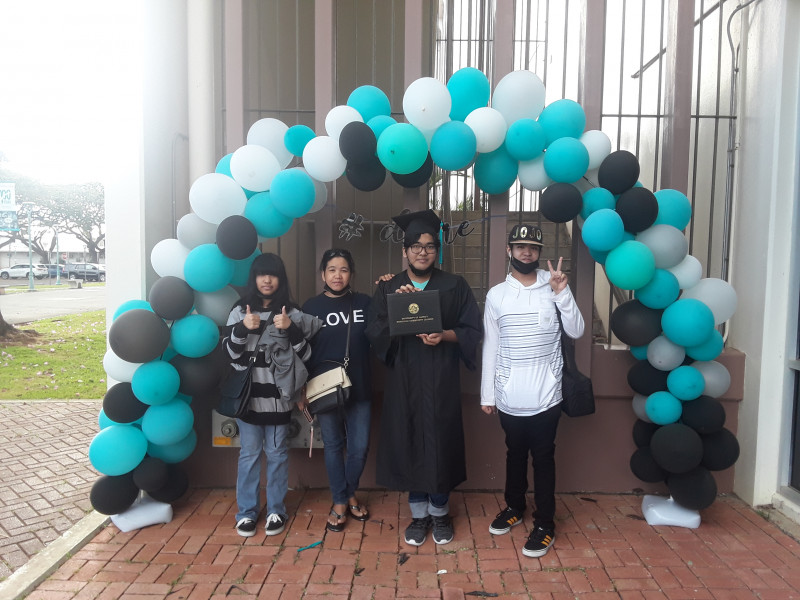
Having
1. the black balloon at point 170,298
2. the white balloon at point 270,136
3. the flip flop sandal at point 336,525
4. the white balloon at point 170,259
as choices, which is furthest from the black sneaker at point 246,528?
the white balloon at point 270,136

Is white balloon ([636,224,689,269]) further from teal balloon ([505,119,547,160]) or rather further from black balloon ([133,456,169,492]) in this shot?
black balloon ([133,456,169,492])

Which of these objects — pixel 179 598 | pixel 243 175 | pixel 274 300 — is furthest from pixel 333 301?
pixel 179 598

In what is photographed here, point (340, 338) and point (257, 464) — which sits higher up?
point (340, 338)

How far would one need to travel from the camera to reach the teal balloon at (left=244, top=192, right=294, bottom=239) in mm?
3432

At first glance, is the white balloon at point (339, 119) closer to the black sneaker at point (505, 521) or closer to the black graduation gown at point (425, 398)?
the black graduation gown at point (425, 398)

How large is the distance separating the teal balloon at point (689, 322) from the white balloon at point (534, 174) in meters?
1.13

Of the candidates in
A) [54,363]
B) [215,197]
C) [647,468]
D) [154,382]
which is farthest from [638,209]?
[54,363]

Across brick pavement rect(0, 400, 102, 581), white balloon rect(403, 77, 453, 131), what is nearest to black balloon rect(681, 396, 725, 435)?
white balloon rect(403, 77, 453, 131)

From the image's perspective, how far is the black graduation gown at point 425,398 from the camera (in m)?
3.37

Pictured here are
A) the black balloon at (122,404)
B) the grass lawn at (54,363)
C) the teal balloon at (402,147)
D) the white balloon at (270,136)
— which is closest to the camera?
the teal balloon at (402,147)

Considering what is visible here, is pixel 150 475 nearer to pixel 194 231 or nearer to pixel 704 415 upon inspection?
pixel 194 231

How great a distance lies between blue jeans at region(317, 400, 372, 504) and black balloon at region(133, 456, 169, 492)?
1060 millimetres

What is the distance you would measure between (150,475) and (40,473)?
1946 millimetres

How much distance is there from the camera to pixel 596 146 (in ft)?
11.4
